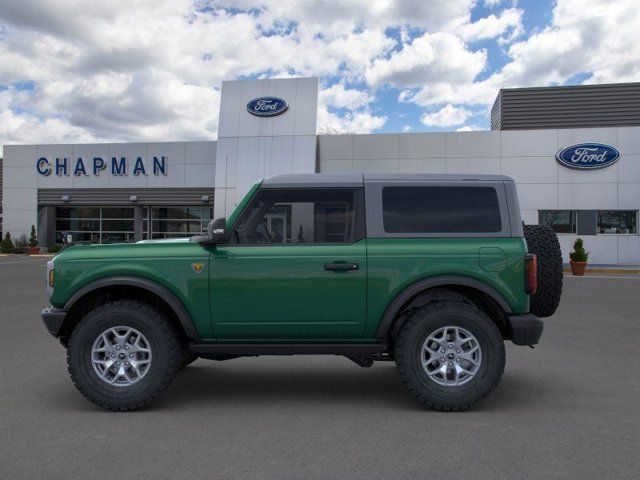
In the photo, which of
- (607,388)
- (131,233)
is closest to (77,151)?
(131,233)

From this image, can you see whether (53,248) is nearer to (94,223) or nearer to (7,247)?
(7,247)

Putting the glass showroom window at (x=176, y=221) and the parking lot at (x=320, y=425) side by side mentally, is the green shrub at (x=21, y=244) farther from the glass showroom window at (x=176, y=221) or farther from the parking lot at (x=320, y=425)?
the parking lot at (x=320, y=425)

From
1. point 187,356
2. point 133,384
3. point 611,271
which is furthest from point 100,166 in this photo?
point 133,384

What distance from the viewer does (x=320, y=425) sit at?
4371mm

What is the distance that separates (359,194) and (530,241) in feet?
5.28

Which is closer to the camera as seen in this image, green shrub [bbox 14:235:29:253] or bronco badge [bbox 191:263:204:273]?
bronco badge [bbox 191:263:204:273]

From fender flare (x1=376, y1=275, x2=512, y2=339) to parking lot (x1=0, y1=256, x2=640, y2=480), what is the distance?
0.75 meters

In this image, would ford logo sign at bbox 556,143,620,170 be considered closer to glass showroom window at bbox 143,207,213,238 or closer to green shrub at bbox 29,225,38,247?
glass showroom window at bbox 143,207,213,238

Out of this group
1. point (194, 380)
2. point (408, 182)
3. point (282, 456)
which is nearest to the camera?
point (282, 456)

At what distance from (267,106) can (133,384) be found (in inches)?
957

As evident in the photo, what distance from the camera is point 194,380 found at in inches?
230

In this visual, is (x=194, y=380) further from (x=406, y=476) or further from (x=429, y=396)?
(x=406, y=476)

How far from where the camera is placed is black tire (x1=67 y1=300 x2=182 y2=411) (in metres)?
4.70

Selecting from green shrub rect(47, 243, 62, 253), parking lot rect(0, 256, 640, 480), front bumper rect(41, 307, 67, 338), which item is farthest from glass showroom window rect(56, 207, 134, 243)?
front bumper rect(41, 307, 67, 338)
